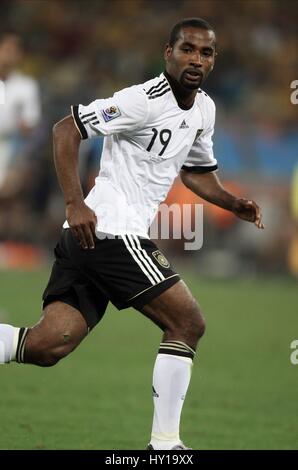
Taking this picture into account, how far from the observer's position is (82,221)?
7016 mm

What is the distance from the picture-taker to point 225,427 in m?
8.63

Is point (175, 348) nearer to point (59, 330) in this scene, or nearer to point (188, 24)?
point (59, 330)

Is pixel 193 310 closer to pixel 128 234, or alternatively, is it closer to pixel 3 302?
Answer: pixel 128 234

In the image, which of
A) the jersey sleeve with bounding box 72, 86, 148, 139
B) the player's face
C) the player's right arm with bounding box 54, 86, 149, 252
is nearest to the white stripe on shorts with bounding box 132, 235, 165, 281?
the player's right arm with bounding box 54, 86, 149, 252

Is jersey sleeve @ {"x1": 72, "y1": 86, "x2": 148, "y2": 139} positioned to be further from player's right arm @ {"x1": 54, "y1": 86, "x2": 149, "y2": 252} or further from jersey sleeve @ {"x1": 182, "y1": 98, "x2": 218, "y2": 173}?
jersey sleeve @ {"x1": 182, "y1": 98, "x2": 218, "y2": 173}

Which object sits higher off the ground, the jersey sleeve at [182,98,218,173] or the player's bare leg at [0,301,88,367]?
the jersey sleeve at [182,98,218,173]

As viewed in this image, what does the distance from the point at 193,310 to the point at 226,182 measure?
15.7 metres

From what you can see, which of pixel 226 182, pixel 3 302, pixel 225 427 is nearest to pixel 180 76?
pixel 225 427

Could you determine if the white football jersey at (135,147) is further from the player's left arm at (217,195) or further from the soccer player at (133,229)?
the player's left arm at (217,195)

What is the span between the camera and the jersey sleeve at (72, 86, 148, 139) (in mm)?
7148

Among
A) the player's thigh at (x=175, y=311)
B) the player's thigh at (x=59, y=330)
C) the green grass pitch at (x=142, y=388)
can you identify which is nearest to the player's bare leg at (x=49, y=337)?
the player's thigh at (x=59, y=330)

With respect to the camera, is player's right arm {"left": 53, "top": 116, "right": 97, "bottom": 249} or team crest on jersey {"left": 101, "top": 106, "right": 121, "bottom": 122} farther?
team crest on jersey {"left": 101, "top": 106, "right": 121, "bottom": 122}

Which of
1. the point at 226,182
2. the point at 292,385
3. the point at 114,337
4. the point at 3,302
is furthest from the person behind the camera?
the point at 226,182

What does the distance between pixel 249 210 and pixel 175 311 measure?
1.02 metres
